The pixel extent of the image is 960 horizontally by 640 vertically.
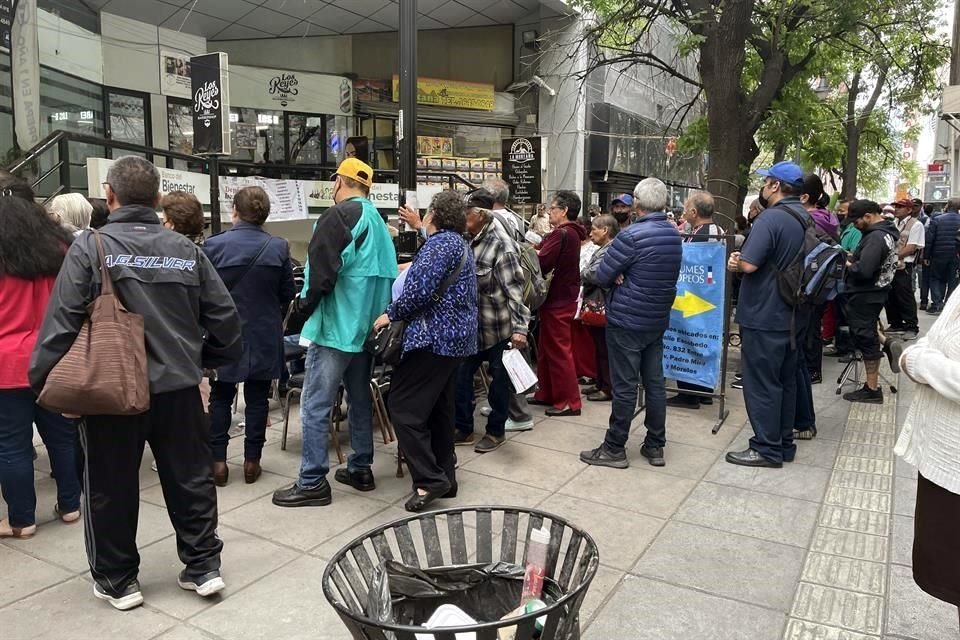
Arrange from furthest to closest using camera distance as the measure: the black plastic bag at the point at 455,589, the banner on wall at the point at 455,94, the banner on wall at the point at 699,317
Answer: the banner on wall at the point at 455,94 < the banner on wall at the point at 699,317 < the black plastic bag at the point at 455,589

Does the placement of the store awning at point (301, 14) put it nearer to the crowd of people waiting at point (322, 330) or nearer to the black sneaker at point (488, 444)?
the crowd of people waiting at point (322, 330)

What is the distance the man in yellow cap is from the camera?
4000 mm

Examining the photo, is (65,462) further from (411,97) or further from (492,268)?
(411,97)

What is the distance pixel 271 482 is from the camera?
4.66m

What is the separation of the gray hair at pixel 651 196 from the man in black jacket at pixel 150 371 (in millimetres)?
2893

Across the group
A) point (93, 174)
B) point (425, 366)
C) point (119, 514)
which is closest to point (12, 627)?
point (119, 514)

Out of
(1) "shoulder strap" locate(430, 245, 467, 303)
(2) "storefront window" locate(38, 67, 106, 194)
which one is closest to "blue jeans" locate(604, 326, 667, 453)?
(1) "shoulder strap" locate(430, 245, 467, 303)

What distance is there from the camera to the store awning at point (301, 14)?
1261 cm

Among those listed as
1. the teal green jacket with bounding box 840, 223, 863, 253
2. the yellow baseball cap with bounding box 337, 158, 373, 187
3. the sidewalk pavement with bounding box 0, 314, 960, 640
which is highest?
the yellow baseball cap with bounding box 337, 158, 373, 187

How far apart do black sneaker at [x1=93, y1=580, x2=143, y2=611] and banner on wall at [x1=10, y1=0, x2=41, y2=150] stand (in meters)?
8.82

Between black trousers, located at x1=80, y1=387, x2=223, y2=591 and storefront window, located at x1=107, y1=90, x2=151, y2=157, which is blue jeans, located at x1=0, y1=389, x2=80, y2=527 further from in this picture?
storefront window, located at x1=107, y1=90, x2=151, y2=157

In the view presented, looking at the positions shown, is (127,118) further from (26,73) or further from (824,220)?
(824,220)

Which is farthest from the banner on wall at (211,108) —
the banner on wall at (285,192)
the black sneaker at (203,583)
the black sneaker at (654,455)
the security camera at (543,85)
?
the security camera at (543,85)

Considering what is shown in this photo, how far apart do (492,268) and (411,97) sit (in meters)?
1.98
